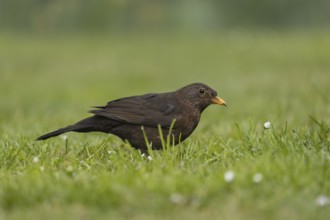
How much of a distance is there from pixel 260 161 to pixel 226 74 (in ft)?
35.4

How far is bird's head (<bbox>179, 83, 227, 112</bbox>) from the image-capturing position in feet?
21.7

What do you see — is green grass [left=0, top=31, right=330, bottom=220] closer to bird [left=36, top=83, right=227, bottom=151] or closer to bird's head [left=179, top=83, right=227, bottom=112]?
bird [left=36, top=83, right=227, bottom=151]

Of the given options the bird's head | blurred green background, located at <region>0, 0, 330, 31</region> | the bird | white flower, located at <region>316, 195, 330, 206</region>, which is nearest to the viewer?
white flower, located at <region>316, 195, 330, 206</region>

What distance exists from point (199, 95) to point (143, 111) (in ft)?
1.78

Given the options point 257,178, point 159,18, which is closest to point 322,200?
point 257,178

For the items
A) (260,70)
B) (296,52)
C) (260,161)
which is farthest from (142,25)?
(260,161)

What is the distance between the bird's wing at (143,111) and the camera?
641 centimetres

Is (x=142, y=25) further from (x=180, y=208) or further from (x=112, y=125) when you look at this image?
(x=180, y=208)

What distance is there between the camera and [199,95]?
667cm

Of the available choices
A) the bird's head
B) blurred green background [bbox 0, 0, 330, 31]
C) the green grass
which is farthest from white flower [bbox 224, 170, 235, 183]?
blurred green background [bbox 0, 0, 330, 31]

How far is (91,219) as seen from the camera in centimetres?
423

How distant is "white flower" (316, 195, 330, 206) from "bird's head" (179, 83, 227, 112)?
234 centimetres

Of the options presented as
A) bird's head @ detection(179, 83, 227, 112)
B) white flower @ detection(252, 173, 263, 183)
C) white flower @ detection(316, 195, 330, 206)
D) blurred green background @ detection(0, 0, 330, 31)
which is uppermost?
bird's head @ detection(179, 83, 227, 112)

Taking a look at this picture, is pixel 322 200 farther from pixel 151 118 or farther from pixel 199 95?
pixel 199 95
